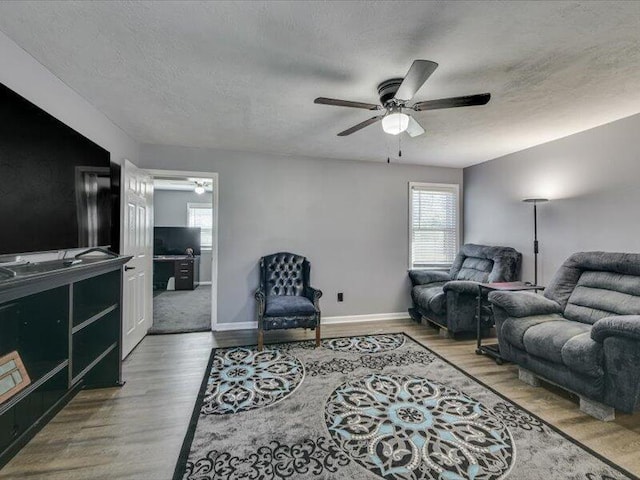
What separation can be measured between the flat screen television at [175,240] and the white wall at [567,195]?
6175 millimetres

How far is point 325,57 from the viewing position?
6.43 ft

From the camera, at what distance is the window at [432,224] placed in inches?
191

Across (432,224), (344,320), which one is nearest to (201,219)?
(344,320)

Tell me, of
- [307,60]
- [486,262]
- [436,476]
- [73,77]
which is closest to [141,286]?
[73,77]

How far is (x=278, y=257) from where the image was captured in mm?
4125

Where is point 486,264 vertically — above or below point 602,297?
above

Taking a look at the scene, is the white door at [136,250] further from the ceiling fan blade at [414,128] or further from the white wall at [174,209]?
the white wall at [174,209]

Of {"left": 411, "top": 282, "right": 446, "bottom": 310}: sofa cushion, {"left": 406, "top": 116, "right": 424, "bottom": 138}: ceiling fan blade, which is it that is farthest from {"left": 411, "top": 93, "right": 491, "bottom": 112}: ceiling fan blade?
{"left": 411, "top": 282, "right": 446, "bottom": 310}: sofa cushion

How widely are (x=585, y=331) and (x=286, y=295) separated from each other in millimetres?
2997

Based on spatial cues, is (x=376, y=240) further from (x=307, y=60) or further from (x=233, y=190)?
(x=307, y=60)

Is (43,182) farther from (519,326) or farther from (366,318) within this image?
(366,318)

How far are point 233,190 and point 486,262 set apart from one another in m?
3.56

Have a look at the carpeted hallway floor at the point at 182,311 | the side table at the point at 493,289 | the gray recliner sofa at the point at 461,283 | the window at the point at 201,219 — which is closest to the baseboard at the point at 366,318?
the gray recliner sofa at the point at 461,283

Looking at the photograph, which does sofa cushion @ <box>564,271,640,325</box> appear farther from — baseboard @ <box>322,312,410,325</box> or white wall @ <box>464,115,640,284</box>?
baseboard @ <box>322,312,410,325</box>
